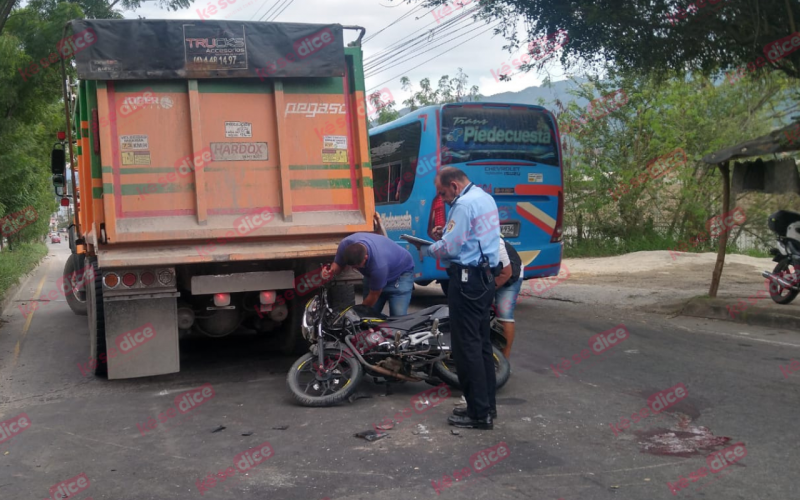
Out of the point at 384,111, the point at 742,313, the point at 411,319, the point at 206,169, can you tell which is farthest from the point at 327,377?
the point at 384,111

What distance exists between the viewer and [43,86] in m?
13.8

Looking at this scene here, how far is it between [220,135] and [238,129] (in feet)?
0.56

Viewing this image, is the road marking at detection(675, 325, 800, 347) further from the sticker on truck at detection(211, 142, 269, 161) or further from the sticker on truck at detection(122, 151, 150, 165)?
the sticker on truck at detection(122, 151, 150, 165)

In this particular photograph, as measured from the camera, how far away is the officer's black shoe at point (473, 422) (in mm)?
4918

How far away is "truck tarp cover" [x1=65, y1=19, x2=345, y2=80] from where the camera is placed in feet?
19.8

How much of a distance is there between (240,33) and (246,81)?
16.6 inches

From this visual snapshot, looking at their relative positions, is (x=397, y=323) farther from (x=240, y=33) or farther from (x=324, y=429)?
(x=240, y=33)

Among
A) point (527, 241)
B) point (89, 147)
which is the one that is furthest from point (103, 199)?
point (527, 241)

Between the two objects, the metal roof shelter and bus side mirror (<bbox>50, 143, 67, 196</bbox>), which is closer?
the metal roof shelter

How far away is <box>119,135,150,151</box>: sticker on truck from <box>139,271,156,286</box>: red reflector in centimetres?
109

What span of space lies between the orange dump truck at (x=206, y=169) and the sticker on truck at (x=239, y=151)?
0.5 inches

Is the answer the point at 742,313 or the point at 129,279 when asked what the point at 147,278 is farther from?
the point at 742,313

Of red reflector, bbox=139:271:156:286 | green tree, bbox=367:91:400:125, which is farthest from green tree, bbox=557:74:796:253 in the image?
red reflector, bbox=139:271:156:286

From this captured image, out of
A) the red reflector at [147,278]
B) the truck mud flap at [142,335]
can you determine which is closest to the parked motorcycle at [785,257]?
the truck mud flap at [142,335]
